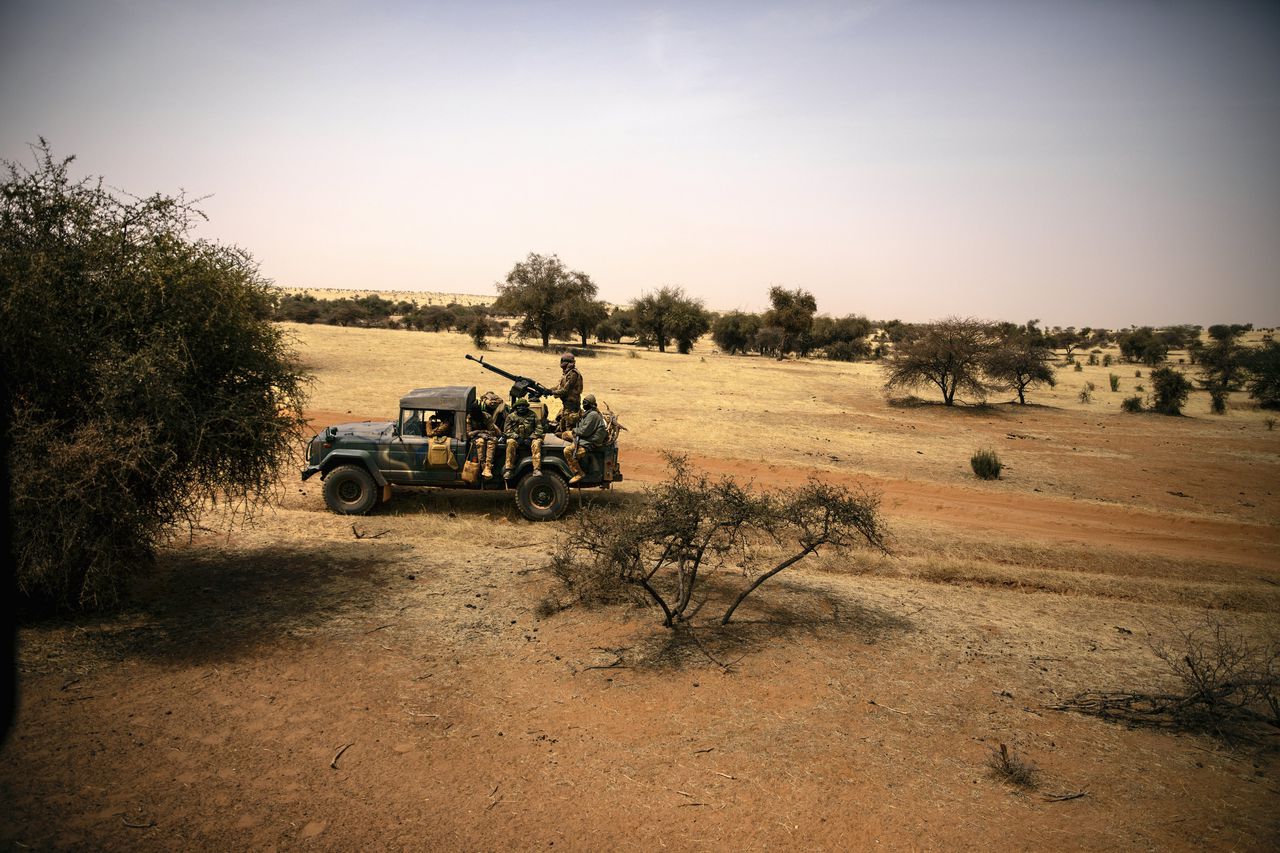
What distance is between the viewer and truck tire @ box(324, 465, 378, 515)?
492 inches

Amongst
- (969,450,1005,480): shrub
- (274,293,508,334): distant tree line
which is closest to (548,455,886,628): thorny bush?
(969,450,1005,480): shrub

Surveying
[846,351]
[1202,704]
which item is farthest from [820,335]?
[1202,704]

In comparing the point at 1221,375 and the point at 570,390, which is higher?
the point at 1221,375

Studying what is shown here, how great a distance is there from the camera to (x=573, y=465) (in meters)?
12.7

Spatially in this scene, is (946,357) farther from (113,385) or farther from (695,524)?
(113,385)

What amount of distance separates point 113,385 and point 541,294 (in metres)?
40.8

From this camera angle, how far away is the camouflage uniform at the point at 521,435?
1255cm

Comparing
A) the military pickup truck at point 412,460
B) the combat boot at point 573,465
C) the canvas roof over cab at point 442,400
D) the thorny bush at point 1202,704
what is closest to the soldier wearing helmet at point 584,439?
the combat boot at point 573,465

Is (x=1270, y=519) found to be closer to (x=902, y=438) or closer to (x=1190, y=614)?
(x=1190, y=614)

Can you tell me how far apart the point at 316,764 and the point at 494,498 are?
A: 8.81 meters

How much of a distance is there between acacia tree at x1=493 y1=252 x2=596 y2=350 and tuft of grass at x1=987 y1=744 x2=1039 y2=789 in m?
42.9

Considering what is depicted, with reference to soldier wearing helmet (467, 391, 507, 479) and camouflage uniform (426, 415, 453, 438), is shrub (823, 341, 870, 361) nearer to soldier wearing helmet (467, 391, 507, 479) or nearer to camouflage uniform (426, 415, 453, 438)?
soldier wearing helmet (467, 391, 507, 479)

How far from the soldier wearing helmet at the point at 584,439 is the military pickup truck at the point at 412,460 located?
142mm

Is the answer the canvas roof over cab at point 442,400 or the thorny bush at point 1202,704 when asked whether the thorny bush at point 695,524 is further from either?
the canvas roof over cab at point 442,400
